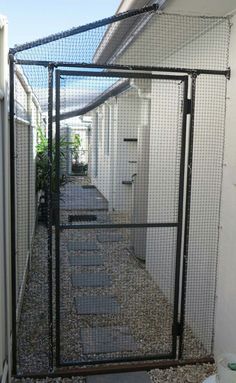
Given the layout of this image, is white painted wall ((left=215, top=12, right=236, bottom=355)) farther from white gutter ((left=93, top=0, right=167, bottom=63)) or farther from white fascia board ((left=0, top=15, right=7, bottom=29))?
white fascia board ((left=0, top=15, right=7, bottom=29))

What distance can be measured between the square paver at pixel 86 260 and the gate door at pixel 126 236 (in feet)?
0.05

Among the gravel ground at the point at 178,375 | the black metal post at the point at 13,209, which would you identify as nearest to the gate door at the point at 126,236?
the gravel ground at the point at 178,375

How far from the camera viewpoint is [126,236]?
6.68m

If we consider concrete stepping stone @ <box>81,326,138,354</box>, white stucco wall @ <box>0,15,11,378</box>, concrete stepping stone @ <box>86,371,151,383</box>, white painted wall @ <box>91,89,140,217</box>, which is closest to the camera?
white stucco wall @ <box>0,15,11,378</box>

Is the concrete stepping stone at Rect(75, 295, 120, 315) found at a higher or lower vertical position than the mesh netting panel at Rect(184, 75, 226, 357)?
lower

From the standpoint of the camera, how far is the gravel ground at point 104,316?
11.1 feet

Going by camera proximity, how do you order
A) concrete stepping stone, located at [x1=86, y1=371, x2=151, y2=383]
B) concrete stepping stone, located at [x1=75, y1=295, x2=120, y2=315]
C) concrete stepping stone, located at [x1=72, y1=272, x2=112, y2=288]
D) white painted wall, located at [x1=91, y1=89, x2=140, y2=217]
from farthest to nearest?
white painted wall, located at [x1=91, y1=89, x2=140, y2=217] → concrete stepping stone, located at [x1=72, y1=272, x2=112, y2=288] → concrete stepping stone, located at [x1=75, y1=295, x2=120, y2=315] → concrete stepping stone, located at [x1=86, y1=371, x2=151, y2=383]

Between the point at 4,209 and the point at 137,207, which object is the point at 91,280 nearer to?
the point at 137,207

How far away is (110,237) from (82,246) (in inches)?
22.9

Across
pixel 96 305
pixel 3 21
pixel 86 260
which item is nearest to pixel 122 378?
pixel 96 305

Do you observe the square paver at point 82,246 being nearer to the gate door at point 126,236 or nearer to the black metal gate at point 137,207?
the gate door at point 126,236

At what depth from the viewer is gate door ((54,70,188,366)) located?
3.21 m

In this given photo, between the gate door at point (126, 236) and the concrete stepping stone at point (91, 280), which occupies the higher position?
the gate door at point (126, 236)

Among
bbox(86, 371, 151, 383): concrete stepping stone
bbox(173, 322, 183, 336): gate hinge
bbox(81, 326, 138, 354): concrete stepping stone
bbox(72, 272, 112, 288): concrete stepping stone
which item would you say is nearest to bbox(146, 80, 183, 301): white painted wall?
bbox(72, 272, 112, 288): concrete stepping stone
